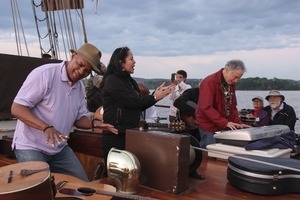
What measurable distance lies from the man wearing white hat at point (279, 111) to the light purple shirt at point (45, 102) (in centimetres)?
356

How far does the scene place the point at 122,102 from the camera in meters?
2.38

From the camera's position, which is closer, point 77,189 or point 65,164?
point 77,189

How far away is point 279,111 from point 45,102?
3833mm

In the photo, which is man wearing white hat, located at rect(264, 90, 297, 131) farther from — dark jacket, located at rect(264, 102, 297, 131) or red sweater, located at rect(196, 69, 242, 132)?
red sweater, located at rect(196, 69, 242, 132)

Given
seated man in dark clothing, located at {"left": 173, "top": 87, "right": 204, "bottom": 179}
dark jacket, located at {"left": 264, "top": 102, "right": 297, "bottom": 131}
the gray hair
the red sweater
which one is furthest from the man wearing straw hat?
dark jacket, located at {"left": 264, "top": 102, "right": 297, "bottom": 131}

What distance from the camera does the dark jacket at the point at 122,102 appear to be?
237 centimetres

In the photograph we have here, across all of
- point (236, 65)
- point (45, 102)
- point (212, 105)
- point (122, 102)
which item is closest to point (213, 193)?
point (122, 102)

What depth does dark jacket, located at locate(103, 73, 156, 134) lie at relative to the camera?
2365 mm

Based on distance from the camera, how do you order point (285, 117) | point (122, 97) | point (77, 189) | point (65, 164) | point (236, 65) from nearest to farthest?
point (77, 189)
point (65, 164)
point (122, 97)
point (236, 65)
point (285, 117)

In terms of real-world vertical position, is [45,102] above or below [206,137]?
above

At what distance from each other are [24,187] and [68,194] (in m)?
0.32

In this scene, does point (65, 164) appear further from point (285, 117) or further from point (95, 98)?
point (285, 117)

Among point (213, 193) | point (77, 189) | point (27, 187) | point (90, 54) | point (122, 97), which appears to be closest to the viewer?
point (27, 187)

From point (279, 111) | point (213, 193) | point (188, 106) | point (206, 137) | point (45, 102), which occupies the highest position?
point (45, 102)
